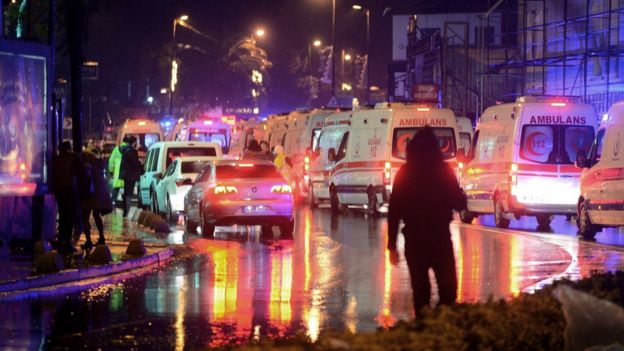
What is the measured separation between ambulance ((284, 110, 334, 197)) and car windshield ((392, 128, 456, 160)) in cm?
775

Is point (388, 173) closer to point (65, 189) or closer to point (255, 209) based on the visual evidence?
point (255, 209)

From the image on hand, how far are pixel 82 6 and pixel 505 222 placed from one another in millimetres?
9747

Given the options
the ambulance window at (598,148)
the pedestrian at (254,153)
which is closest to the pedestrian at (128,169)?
the pedestrian at (254,153)

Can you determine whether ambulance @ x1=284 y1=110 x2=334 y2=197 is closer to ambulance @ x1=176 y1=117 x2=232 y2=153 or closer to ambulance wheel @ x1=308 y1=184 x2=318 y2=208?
ambulance wheel @ x1=308 y1=184 x2=318 y2=208

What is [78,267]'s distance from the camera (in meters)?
17.2

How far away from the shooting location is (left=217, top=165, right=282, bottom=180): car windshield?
79.4 ft

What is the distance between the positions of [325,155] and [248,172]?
1171 cm

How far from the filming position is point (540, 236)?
2433 cm

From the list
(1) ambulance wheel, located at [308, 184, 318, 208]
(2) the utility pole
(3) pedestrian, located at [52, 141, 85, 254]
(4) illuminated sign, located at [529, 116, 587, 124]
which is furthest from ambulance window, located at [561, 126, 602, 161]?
(1) ambulance wheel, located at [308, 184, 318, 208]

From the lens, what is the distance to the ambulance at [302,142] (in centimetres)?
3953

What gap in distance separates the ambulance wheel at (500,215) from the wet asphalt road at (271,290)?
6.03ft

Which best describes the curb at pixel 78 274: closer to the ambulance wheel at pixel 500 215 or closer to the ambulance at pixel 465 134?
the ambulance wheel at pixel 500 215

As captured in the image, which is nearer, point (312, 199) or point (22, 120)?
point (22, 120)

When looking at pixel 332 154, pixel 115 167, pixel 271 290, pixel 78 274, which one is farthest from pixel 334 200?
pixel 271 290
